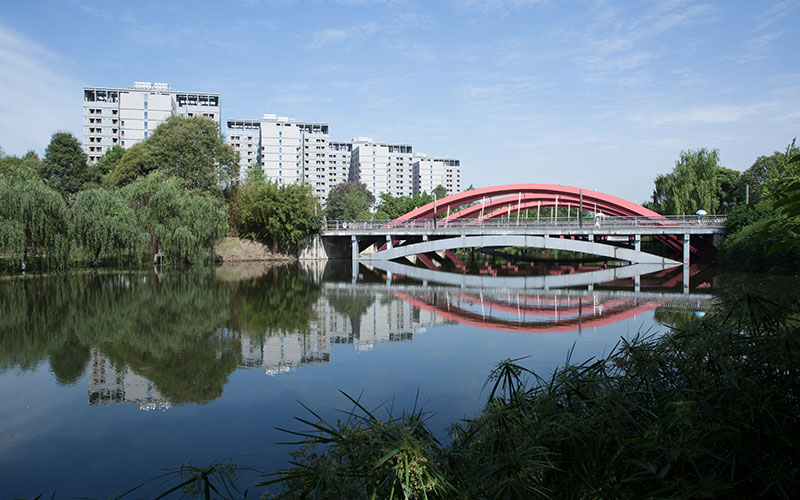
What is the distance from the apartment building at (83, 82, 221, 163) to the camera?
205 feet

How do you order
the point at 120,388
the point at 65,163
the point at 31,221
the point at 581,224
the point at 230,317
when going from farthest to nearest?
the point at 65,163
the point at 581,224
the point at 31,221
the point at 230,317
the point at 120,388

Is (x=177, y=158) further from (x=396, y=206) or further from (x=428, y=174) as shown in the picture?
(x=428, y=174)

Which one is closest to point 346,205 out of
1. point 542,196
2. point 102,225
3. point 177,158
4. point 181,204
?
point 177,158

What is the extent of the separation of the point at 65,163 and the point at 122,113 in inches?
985

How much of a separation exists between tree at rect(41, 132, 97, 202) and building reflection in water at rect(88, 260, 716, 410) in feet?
97.8

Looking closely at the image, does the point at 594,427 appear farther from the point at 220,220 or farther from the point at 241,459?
the point at 220,220

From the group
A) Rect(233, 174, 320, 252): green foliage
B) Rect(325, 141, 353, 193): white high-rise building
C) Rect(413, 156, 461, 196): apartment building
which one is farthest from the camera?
Rect(413, 156, 461, 196): apartment building

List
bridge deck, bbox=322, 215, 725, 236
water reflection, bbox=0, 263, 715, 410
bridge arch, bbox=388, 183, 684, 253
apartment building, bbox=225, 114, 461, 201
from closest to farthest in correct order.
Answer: water reflection, bbox=0, 263, 715, 410
bridge deck, bbox=322, 215, 725, 236
bridge arch, bbox=388, 183, 684, 253
apartment building, bbox=225, 114, 461, 201

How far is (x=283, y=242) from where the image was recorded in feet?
121

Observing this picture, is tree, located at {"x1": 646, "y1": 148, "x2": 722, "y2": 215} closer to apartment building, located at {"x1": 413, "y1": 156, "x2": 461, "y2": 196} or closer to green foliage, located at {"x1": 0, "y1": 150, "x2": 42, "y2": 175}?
green foliage, located at {"x1": 0, "y1": 150, "x2": 42, "y2": 175}

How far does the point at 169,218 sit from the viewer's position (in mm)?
25062

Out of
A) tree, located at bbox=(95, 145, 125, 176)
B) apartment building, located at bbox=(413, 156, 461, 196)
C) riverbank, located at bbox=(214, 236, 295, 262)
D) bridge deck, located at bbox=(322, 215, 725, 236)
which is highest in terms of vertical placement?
apartment building, located at bbox=(413, 156, 461, 196)

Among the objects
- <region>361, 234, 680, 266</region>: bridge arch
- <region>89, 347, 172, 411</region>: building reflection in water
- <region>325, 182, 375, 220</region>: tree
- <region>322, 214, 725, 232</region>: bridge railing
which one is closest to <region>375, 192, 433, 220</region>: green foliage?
<region>325, 182, 375, 220</region>: tree

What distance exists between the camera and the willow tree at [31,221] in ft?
59.8
